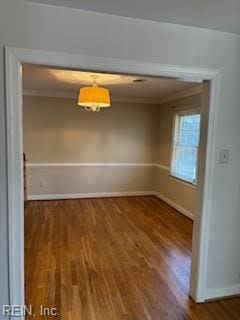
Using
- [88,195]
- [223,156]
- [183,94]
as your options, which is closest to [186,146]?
[183,94]

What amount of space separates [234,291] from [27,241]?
2.60m

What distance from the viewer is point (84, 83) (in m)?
4.32

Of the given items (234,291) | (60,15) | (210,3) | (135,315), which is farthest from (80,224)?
(210,3)

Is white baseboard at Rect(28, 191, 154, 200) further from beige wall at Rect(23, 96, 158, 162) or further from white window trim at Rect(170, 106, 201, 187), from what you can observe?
white window trim at Rect(170, 106, 201, 187)

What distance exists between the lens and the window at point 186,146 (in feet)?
15.1

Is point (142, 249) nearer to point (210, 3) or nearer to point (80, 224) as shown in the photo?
point (80, 224)

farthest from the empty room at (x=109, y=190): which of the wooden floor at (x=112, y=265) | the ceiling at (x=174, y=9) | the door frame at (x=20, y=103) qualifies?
the ceiling at (x=174, y=9)

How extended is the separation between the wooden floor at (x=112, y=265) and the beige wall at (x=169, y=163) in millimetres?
387

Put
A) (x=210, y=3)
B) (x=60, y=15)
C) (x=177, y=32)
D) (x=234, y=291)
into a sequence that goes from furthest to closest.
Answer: (x=234, y=291), (x=177, y=32), (x=60, y=15), (x=210, y=3)

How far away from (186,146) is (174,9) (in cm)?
342

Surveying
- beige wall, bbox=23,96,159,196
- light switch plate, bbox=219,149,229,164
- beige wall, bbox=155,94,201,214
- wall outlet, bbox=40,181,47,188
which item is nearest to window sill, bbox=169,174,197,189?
beige wall, bbox=155,94,201,214

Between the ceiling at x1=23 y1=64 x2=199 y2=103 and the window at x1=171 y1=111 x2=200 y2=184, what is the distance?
576 mm

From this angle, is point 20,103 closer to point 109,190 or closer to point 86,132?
point 86,132

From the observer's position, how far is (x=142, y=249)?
10.8ft
